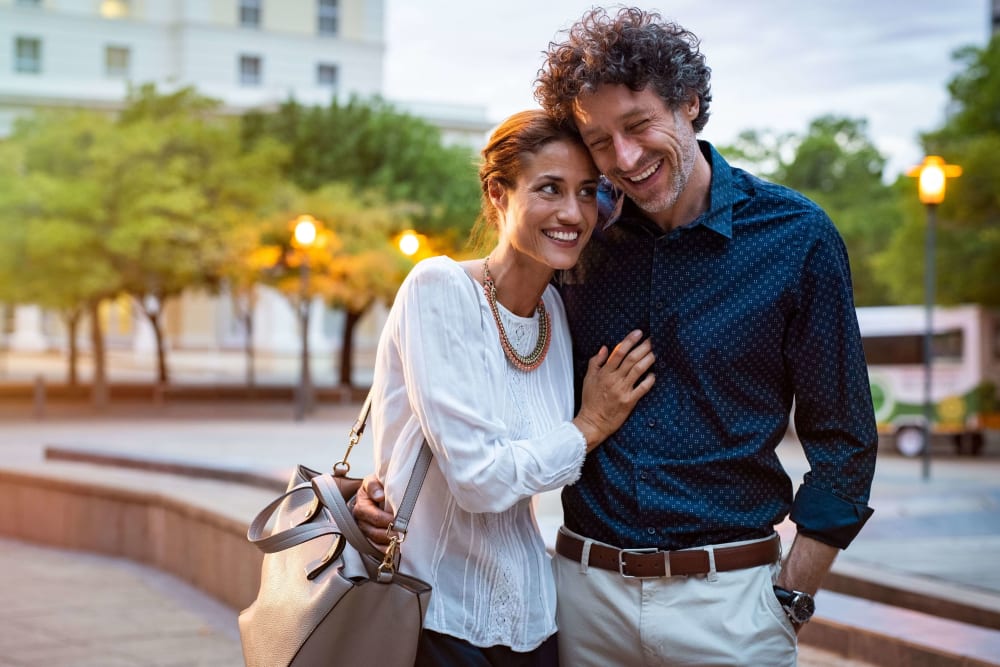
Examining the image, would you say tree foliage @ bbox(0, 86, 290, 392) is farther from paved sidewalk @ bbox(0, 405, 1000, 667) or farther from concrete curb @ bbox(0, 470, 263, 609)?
concrete curb @ bbox(0, 470, 263, 609)

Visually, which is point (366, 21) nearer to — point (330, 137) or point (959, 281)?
point (330, 137)

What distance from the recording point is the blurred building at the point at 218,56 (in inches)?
2064

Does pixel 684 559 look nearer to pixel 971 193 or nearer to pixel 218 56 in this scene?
pixel 971 193

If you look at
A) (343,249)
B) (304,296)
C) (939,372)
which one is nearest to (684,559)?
(304,296)

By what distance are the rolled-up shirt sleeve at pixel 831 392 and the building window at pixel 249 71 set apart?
54.7 metres

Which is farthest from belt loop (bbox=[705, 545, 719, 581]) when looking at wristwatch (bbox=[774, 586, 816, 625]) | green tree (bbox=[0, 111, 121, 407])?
green tree (bbox=[0, 111, 121, 407])

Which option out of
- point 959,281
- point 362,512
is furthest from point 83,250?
point 362,512

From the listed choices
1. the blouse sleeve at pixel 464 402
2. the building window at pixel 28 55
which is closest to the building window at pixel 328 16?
the building window at pixel 28 55

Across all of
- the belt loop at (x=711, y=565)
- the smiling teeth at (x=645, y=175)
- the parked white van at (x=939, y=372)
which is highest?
the smiling teeth at (x=645, y=175)

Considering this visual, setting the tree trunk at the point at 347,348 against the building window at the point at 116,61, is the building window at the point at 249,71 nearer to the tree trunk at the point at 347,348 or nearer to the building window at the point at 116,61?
the building window at the point at 116,61

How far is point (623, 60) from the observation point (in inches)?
93.7

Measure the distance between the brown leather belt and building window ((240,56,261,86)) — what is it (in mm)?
54716

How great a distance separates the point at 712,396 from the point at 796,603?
43 cm

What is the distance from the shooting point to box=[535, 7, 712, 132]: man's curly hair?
7.82ft
